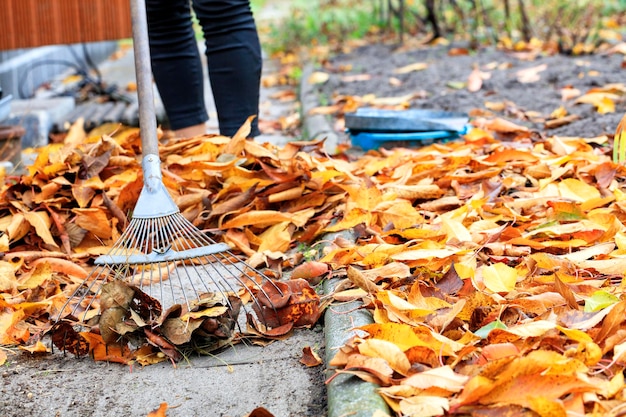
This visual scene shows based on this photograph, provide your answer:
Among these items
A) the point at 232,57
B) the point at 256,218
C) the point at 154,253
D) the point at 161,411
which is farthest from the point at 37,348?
the point at 232,57

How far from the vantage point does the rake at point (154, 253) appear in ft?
6.30

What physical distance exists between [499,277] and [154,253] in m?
0.79

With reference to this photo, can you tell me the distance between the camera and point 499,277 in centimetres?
187

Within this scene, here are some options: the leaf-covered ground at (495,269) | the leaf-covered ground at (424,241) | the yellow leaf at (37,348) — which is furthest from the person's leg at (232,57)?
the yellow leaf at (37,348)

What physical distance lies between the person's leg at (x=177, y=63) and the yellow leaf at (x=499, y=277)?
1.70 meters

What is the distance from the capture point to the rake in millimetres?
1919

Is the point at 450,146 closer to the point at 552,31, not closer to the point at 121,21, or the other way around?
the point at 121,21

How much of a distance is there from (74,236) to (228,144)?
0.56 m

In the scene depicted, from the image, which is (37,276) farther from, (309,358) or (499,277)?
(499,277)

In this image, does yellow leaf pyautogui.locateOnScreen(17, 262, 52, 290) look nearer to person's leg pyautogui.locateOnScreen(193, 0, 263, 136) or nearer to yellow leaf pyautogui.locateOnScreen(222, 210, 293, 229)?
yellow leaf pyautogui.locateOnScreen(222, 210, 293, 229)

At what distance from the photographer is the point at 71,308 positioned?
2086mm

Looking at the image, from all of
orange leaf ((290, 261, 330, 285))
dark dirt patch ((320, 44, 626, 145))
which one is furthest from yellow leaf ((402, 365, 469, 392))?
dark dirt patch ((320, 44, 626, 145))

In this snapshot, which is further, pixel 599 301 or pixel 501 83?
pixel 501 83

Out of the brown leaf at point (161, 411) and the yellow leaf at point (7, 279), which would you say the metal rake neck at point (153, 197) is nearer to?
the yellow leaf at point (7, 279)
